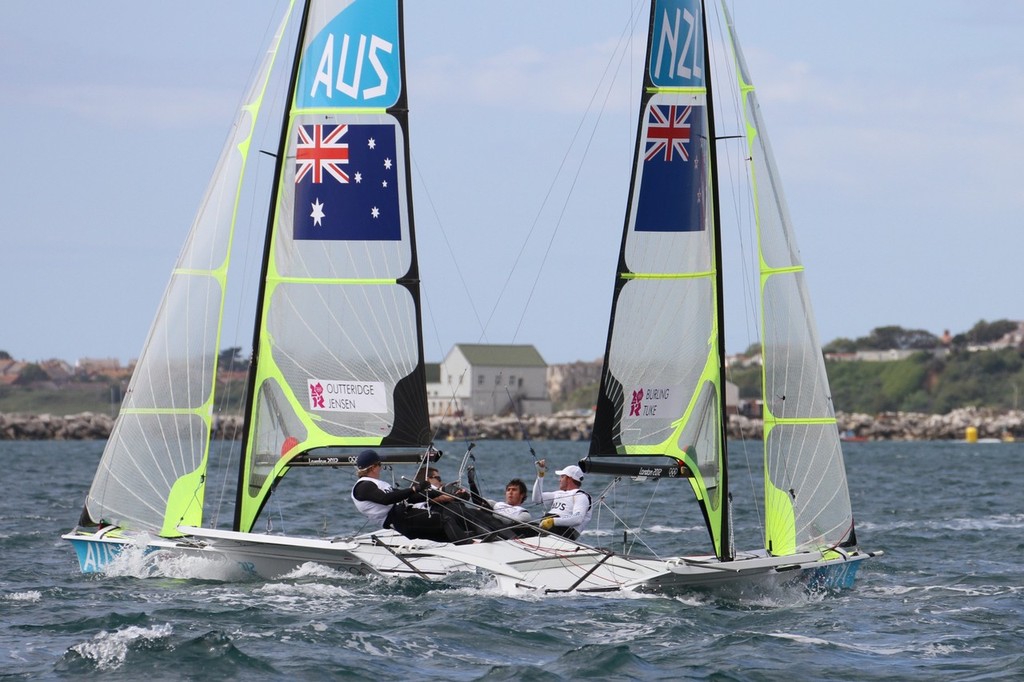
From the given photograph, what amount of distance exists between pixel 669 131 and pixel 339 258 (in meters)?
3.58

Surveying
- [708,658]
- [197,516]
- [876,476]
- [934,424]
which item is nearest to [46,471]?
[876,476]

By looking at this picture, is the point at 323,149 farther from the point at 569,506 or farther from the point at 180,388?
the point at 569,506

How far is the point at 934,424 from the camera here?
10850 cm

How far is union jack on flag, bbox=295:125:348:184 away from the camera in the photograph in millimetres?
15492

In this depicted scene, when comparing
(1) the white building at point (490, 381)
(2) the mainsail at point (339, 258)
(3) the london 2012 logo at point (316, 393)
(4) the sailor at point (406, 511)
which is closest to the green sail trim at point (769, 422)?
(4) the sailor at point (406, 511)

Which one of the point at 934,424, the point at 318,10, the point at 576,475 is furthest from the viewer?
the point at 934,424

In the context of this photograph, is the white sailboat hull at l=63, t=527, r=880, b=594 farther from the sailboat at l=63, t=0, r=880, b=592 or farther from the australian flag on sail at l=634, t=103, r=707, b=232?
the australian flag on sail at l=634, t=103, r=707, b=232

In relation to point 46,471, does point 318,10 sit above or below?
above

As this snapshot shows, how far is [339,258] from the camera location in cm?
1551

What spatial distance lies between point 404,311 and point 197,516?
293 cm

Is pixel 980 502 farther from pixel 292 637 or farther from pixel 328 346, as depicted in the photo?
pixel 292 637

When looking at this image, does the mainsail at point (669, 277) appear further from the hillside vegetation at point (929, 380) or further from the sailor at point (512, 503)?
the hillside vegetation at point (929, 380)

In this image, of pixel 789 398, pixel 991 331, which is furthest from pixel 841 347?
pixel 789 398

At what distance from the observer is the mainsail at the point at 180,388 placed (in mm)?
14836
